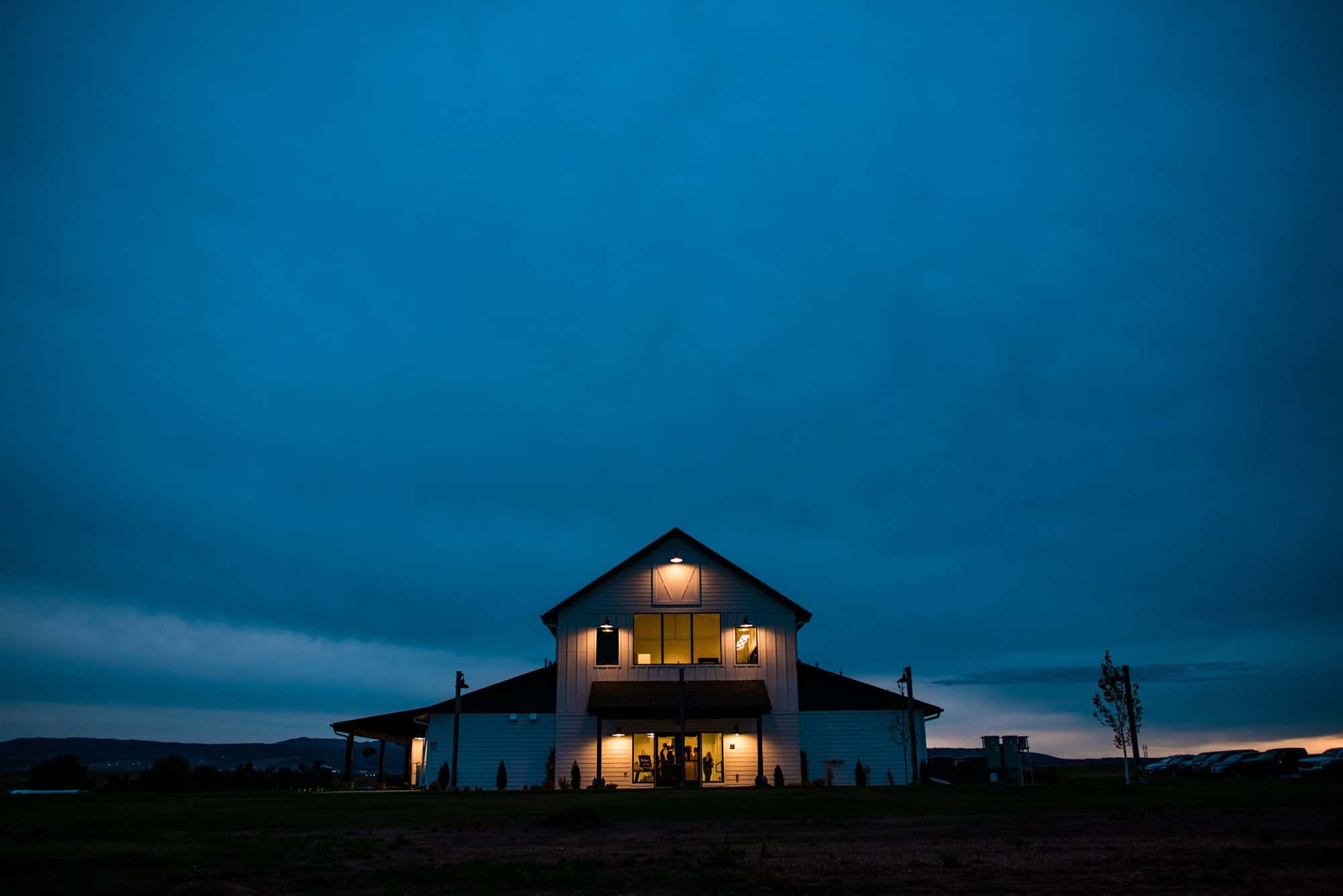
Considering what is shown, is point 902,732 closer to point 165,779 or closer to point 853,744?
point 853,744

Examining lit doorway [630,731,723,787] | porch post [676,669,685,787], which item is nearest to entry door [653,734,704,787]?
lit doorway [630,731,723,787]

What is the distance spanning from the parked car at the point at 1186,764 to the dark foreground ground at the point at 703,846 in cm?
3824

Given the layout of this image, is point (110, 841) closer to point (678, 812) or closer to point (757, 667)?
point (678, 812)

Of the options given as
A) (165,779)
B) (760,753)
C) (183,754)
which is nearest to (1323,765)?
(760,753)

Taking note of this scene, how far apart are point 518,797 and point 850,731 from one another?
1554 centimetres

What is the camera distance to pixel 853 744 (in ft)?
118

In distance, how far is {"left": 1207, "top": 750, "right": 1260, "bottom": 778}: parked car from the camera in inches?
1918

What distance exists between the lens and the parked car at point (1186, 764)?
54.3 m

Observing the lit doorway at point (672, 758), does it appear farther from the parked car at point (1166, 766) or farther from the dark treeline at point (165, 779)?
the parked car at point (1166, 766)

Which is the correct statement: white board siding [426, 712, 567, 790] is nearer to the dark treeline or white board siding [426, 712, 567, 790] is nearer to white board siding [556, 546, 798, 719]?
white board siding [556, 546, 798, 719]

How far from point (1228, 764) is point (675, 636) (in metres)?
33.2

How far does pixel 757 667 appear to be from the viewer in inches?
1421

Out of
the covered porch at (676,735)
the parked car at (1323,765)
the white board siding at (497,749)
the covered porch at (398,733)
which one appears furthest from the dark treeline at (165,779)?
the parked car at (1323,765)

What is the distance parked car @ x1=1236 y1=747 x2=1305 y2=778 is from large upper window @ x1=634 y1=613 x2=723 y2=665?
30.9 meters
